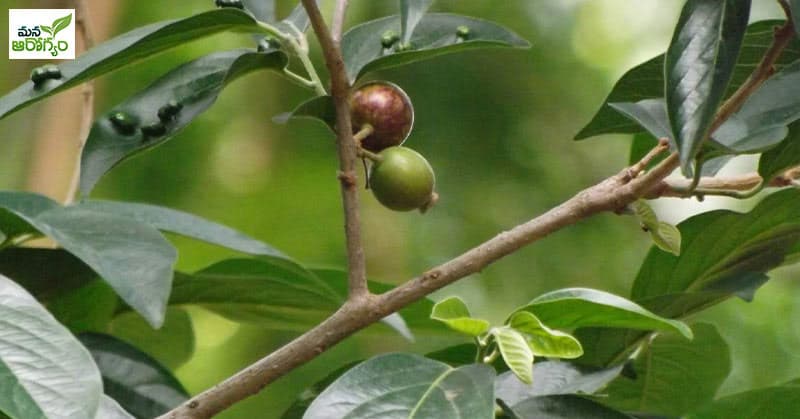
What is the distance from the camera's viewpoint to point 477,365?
0.57m

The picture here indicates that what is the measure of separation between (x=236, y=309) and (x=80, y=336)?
14 centimetres

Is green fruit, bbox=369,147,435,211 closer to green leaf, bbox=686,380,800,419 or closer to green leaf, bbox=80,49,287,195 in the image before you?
green leaf, bbox=80,49,287,195

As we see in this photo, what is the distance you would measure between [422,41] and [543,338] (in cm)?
22

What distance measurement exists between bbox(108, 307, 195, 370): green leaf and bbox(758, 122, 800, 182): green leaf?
55 cm

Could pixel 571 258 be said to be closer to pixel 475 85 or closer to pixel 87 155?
pixel 475 85

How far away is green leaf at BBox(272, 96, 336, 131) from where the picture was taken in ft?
1.98

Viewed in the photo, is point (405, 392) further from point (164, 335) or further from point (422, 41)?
point (164, 335)

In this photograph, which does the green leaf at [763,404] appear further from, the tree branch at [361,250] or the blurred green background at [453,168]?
the blurred green background at [453,168]

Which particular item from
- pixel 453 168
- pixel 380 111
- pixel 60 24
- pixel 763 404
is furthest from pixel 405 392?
pixel 453 168

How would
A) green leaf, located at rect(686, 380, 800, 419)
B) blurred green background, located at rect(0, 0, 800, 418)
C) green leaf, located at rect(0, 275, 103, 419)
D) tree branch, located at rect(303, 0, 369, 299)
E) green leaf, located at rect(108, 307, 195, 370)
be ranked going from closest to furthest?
green leaf, located at rect(0, 275, 103, 419) < tree branch, located at rect(303, 0, 369, 299) < green leaf, located at rect(686, 380, 800, 419) < green leaf, located at rect(108, 307, 195, 370) < blurred green background, located at rect(0, 0, 800, 418)

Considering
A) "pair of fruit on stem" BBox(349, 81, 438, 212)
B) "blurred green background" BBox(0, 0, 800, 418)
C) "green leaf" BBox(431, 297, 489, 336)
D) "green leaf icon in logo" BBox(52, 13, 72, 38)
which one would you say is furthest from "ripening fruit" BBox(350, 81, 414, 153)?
"blurred green background" BBox(0, 0, 800, 418)

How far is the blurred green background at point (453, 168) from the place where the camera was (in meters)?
1.64

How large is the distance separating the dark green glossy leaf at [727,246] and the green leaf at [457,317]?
0.20 m

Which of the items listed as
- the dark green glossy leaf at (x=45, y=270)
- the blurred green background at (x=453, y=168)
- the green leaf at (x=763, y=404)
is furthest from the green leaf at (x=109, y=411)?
the blurred green background at (x=453, y=168)
